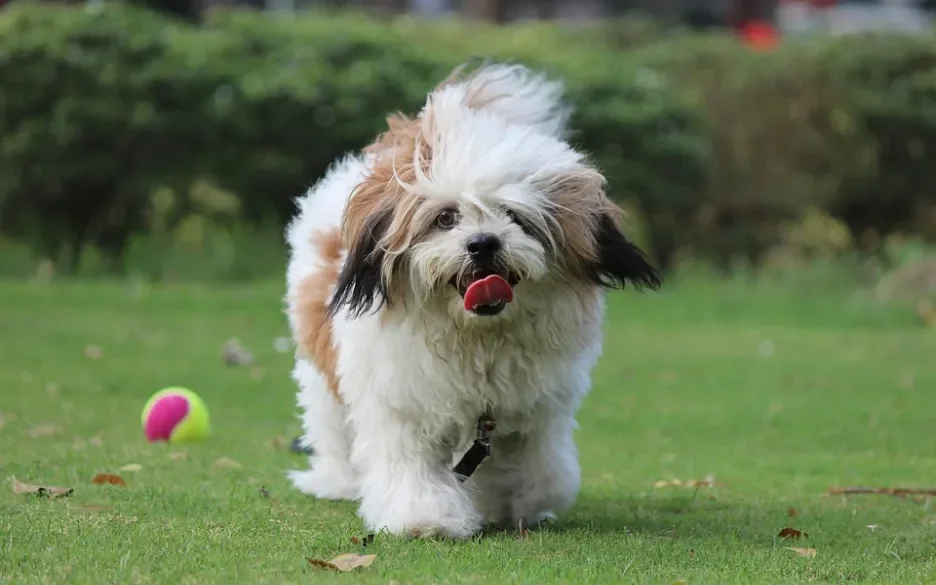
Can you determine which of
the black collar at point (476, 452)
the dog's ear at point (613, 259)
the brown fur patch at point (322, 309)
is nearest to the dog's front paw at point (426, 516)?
the black collar at point (476, 452)

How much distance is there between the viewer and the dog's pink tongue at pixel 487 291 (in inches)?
198

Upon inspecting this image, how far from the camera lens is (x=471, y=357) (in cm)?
538

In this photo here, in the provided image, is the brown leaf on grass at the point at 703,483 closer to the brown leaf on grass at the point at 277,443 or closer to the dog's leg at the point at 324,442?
the dog's leg at the point at 324,442

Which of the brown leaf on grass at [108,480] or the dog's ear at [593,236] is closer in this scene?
the dog's ear at [593,236]

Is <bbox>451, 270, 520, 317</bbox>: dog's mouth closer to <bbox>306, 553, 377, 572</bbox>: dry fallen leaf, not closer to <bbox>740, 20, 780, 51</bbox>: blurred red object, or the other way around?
<bbox>306, 553, 377, 572</bbox>: dry fallen leaf

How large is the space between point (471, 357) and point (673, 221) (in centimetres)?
1166

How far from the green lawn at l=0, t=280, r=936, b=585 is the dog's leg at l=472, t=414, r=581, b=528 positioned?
160 mm

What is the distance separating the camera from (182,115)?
569 inches

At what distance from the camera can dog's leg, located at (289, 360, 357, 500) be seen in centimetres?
626

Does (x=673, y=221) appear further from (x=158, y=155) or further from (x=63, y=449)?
(x=63, y=449)

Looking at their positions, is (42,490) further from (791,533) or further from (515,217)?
(791,533)

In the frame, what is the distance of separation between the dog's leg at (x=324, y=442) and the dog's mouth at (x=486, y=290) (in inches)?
48.5

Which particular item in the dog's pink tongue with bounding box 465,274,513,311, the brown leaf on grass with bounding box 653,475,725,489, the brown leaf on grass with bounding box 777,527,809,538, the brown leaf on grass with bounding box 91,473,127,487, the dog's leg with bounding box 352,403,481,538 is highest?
the dog's pink tongue with bounding box 465,274,513,311

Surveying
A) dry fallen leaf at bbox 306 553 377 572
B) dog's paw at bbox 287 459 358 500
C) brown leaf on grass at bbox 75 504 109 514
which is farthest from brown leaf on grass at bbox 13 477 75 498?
dry fallen leaf at bbox 306 553 377 572
